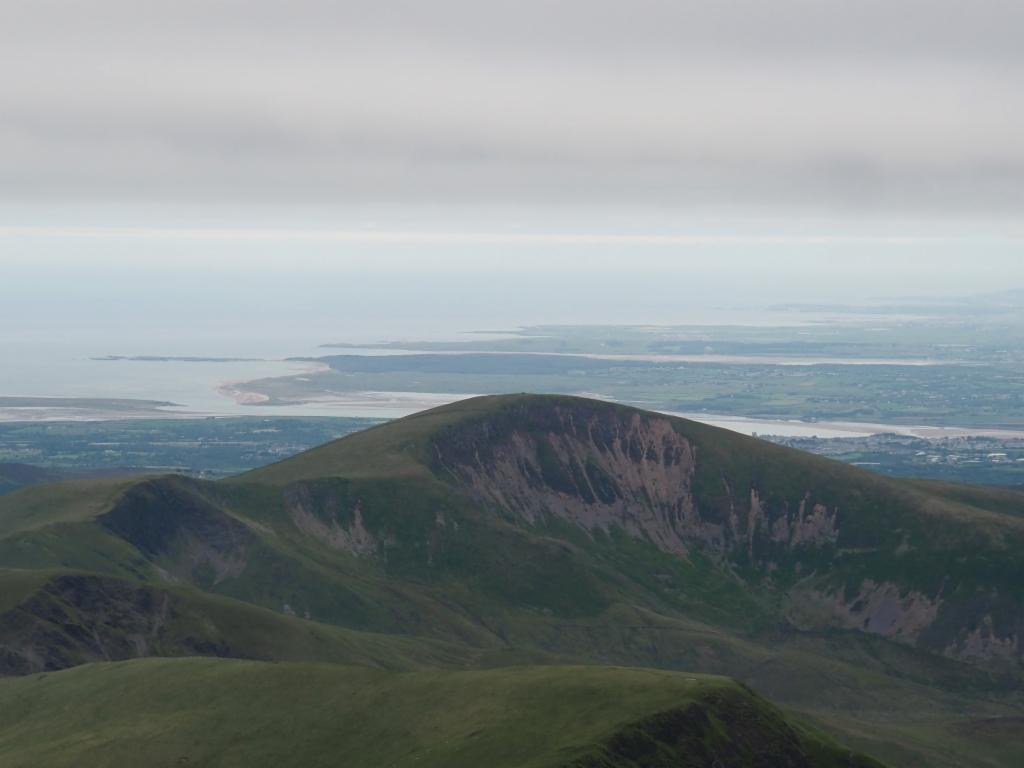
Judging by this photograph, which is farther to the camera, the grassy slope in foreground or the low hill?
the low hill

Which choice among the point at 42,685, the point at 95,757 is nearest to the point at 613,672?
the point at 95,757

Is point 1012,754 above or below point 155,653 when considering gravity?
below

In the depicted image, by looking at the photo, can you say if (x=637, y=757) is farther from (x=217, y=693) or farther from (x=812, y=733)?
(x=217, y=693)

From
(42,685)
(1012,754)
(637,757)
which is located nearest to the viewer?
(637,757)

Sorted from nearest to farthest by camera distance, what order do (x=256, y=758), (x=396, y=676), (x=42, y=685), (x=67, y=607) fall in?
(x=256, y=758), (x=396, y=676), (x=42, y=685), (x=67, y=607)

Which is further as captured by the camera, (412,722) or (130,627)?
(130,627)

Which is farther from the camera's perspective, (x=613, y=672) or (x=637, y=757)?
(x=613, y=672)

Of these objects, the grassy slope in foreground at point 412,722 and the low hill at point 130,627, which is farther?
the low hill at point 130,627

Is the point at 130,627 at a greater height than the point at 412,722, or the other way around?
the point at 412,722
